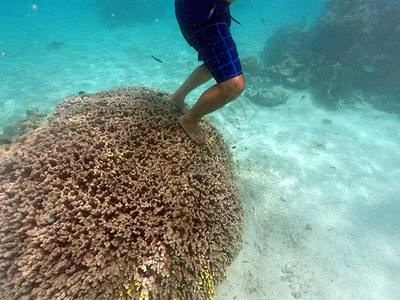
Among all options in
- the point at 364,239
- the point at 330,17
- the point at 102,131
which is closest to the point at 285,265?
the point at 364,239

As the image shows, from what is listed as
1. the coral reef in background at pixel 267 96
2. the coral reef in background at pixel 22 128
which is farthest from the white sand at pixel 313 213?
the coral reef in background at pixel 22 128

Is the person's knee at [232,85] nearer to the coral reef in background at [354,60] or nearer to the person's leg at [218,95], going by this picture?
the person's leg at [218,95]

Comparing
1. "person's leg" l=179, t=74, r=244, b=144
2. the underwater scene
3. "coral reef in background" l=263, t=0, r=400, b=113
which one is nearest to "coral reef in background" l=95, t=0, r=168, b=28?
the underwater scene

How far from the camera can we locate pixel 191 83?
3.46 meters

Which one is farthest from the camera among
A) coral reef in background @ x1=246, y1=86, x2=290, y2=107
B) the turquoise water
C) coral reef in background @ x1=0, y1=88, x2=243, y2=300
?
the turquoise water

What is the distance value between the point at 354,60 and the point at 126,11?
31.2 metres

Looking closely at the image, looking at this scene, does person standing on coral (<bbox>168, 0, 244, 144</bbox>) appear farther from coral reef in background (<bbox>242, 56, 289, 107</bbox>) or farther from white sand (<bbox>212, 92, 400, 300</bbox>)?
coral reef in background (<bbox>242, 56, 289, 107</bbox>)

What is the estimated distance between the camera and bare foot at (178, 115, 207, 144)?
305 cm

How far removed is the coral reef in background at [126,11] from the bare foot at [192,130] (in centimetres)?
3490

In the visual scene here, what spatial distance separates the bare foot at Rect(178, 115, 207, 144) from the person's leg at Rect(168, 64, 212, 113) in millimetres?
670

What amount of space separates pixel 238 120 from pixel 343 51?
952 centimetres

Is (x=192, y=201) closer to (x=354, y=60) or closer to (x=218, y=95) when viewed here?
(x=218, y=95)

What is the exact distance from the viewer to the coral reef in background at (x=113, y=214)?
79.0 inches

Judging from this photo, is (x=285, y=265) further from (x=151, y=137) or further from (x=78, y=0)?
(x=78, y=0)
